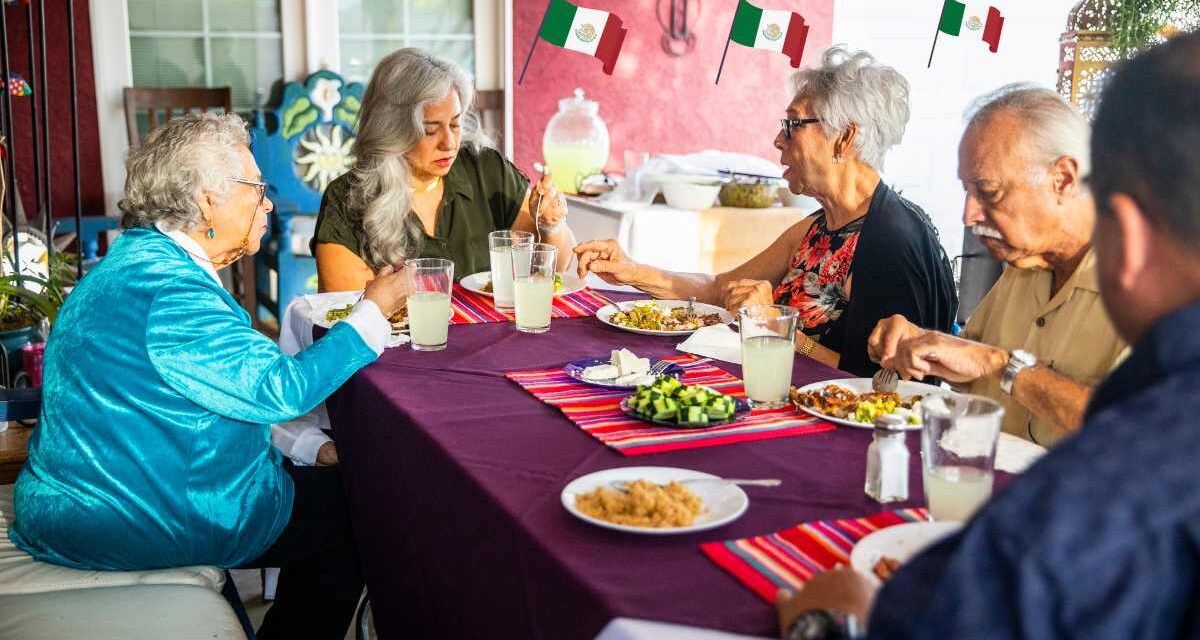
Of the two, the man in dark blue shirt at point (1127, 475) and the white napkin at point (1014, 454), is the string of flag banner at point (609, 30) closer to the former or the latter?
the white napkin at point (1014, 454)

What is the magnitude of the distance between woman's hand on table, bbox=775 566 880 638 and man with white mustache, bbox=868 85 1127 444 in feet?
2.47

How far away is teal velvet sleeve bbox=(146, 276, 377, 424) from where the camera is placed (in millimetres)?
1711

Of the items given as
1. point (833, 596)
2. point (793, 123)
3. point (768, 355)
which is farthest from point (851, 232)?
point (833, 596)

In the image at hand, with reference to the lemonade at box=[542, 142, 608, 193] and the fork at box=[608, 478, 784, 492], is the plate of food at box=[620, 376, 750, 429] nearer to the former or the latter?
the fork at box=[608, 478, 784, 492]

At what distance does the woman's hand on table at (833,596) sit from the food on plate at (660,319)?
1.21m

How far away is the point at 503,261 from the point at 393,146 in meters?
0.63

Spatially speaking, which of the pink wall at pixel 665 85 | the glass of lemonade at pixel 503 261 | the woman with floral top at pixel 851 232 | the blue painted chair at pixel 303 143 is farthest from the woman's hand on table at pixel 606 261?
the pink wall at pixel 665 85

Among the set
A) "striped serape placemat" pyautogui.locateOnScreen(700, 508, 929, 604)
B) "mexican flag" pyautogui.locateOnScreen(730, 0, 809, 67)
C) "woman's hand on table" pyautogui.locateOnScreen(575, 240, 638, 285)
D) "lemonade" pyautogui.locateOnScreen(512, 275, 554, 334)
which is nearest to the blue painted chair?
"mexican flag" pyautogui.locateOnScreen(730, 0, 809, 67)

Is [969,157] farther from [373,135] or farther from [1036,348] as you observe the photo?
[373,135]

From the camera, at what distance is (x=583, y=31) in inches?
130

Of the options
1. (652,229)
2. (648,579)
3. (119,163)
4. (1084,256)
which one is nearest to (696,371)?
(1084,256)

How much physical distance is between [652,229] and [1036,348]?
2.50 m

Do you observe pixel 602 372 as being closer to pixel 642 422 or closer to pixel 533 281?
pixel 642 422

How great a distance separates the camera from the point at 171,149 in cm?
184
